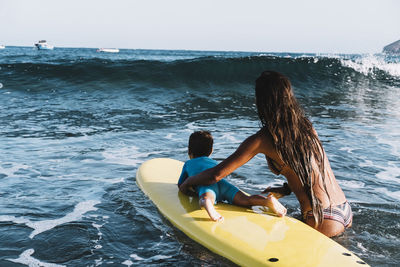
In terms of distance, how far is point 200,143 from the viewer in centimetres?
355

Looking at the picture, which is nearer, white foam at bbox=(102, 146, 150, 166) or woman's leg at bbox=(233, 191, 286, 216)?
woman's leg at bbox=(233, 191, 286, 216)

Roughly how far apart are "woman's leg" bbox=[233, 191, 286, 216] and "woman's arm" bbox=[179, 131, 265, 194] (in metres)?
0.38

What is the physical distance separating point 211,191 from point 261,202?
0.40m

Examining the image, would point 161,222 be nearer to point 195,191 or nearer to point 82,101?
point 195,191

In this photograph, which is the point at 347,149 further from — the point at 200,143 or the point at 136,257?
the point at 136,257

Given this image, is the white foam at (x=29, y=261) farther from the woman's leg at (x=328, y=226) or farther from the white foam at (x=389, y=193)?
the white foam at (x=389, y=193)

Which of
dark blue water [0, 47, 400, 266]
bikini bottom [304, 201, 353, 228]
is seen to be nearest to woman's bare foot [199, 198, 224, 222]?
dark blue water [0, 47, 400, 266]

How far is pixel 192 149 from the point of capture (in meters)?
3.60

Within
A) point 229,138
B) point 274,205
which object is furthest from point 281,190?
point 229,138

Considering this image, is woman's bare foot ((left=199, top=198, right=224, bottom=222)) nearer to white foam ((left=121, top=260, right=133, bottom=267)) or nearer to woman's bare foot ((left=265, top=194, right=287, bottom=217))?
woman's bare foot ((left=265, top=194, right=287, bottom=217))

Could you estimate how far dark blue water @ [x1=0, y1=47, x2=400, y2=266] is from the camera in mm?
3160

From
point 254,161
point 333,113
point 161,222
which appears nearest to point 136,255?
point 161,222

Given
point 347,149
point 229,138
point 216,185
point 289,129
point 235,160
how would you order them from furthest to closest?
point 229,138 < point 347,149 < point 216,185 < point 235,160 < point 289,129

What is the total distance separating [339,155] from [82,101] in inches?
297
